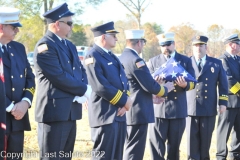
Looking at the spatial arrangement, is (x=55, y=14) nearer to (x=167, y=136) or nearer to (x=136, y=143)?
(x=136, y=143)

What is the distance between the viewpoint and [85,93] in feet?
14.9

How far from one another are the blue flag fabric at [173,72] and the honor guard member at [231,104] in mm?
1682

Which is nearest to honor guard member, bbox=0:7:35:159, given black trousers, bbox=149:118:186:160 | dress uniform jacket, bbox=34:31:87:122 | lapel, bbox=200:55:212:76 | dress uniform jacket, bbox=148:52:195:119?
dress uniform jacket, bbox=34:31:87:122

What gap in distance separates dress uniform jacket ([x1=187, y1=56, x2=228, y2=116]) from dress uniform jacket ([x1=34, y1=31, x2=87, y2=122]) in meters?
2.66

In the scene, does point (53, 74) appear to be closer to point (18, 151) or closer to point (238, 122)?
point (18, 151)

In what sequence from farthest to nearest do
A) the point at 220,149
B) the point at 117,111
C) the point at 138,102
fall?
the point at 220,149, the point at 138,102, the point at 117,111

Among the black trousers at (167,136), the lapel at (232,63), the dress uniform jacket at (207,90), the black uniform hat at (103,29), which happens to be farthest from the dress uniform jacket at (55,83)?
the lapel at (232,63)

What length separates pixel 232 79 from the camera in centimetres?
738

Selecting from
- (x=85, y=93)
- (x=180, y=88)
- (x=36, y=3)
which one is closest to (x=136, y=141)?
(x=180, y=88)

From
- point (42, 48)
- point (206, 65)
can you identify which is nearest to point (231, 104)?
point (206, 65)

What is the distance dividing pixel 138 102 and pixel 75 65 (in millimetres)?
1425

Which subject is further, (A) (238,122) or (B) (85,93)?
(A) (238,122)

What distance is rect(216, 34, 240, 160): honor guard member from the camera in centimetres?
736

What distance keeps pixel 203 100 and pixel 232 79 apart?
1.11 meters
